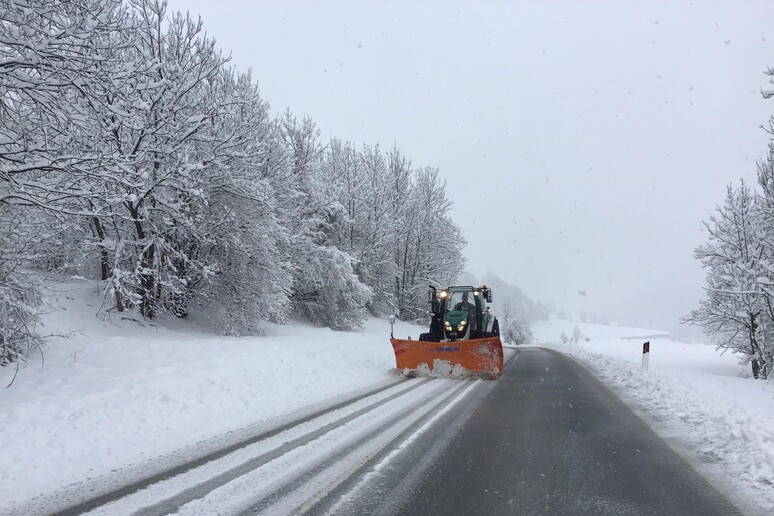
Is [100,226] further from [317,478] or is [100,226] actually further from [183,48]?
[317,478]

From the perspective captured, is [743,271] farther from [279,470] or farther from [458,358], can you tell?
[279,470]

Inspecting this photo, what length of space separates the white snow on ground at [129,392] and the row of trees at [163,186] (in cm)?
95

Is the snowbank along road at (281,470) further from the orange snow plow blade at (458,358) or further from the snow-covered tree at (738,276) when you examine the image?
the snow-covered tree at (738,276)

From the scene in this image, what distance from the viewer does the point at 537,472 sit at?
4488mm

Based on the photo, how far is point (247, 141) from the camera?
13.3 metres

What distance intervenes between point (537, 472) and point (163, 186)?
11.0m

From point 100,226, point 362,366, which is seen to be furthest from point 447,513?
point 100,226

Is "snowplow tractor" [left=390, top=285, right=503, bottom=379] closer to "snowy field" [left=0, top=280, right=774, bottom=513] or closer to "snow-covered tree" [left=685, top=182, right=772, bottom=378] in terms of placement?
"snowy field" [left=0, top=280, right=774, bottom=513]

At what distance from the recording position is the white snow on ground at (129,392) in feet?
15.0

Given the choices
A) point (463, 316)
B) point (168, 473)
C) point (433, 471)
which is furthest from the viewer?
point (463, 316)

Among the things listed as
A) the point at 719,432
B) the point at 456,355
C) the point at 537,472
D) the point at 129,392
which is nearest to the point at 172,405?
the point at 129,392

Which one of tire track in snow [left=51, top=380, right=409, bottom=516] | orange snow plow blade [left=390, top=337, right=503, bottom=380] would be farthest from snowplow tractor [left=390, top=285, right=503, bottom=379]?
tire track in snow [left=51, top=380, right=409, bottom=516]

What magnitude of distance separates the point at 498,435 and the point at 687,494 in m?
2.24

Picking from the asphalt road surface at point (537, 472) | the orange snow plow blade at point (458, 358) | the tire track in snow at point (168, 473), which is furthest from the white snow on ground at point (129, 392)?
the asphalt road surface at point (537, 472)
